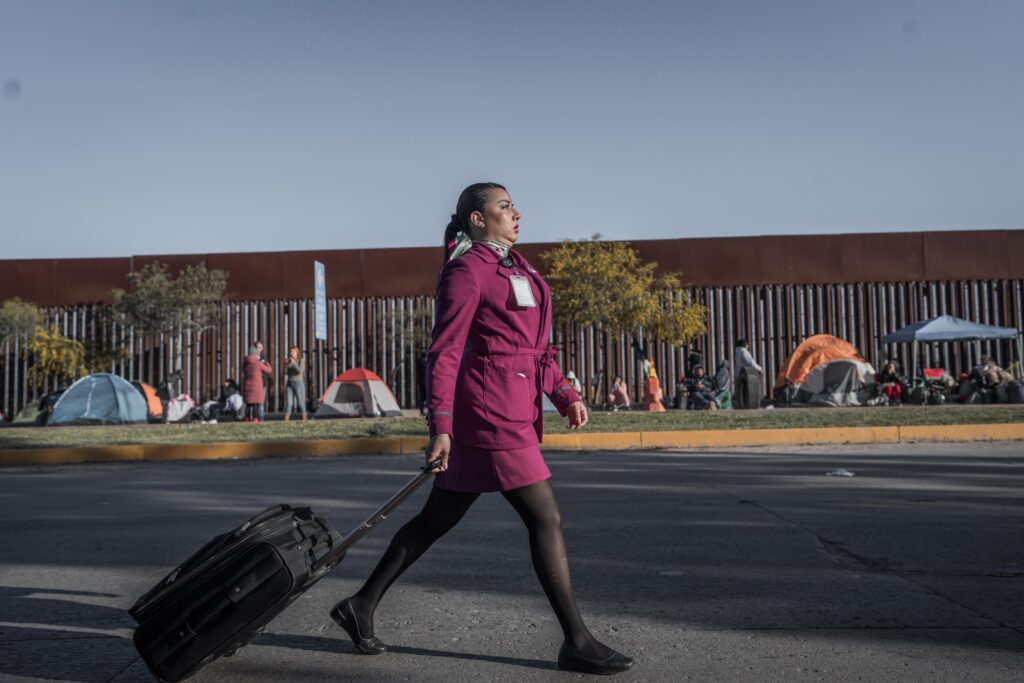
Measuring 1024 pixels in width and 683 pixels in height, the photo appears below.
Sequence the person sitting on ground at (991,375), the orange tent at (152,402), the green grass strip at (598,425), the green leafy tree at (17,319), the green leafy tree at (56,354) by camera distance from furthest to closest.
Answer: the green leafy tree at (56,354) < the green leafy tree at (17,319) < the orange tent at (152,402) < the person sitting on ground at (991,375) < the green grass strip at (598,425)

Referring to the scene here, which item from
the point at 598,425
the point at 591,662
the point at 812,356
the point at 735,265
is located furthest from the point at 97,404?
the point at 591,662

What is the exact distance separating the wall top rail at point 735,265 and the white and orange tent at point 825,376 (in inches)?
167

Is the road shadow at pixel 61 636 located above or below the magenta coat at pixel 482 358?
below

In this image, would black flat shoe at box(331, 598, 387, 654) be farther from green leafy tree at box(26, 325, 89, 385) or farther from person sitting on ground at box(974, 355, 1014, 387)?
green leafy tree at box(26, 325, 89, 385)

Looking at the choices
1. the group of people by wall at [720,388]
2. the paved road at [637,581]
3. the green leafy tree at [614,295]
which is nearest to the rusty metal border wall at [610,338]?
the green leafy tree at [614,295]

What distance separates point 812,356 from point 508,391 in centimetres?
2094

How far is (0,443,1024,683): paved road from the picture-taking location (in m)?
2.99

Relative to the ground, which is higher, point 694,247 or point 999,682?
point 694,247

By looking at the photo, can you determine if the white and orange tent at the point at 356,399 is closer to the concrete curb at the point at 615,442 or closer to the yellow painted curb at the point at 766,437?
the concrete curb at the point at 615,442

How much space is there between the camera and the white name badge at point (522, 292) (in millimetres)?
2955

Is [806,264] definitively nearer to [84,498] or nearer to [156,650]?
[84,498]

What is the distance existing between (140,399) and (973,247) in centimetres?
2297

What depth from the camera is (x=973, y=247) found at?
27.3 m

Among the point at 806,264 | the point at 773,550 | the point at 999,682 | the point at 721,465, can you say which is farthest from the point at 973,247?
the point at 999,682
